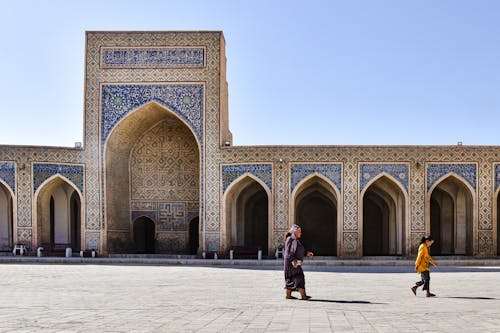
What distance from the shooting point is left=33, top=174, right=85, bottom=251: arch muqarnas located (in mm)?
15146

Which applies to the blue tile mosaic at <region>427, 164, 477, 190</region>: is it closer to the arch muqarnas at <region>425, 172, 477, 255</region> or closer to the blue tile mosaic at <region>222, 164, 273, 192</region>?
the arch muqarnas at <region>425, 172, 477, 255</region>

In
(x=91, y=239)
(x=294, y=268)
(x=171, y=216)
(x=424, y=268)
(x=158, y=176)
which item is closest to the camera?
(x=294, y=268)

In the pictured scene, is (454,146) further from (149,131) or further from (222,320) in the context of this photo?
(222,320)

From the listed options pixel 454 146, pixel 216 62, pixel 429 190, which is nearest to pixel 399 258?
pixel 429 190

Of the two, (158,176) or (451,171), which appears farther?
(158,176)

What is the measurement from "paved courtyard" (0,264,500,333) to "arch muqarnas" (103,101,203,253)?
726 centimetres

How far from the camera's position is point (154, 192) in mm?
17219

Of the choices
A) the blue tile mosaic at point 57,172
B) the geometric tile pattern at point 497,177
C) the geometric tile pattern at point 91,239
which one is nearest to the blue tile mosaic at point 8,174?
the blue tile mosaic at point 57,172

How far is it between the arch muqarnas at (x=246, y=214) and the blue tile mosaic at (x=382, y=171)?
2633 millimetres

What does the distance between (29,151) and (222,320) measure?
40.2 feet

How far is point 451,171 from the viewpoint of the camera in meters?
14.5

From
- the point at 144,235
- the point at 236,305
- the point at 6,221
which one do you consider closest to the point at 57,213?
the point at 6,221

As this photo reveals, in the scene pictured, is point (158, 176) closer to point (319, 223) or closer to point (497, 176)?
point (319, 223)

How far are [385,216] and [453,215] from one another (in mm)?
2247
